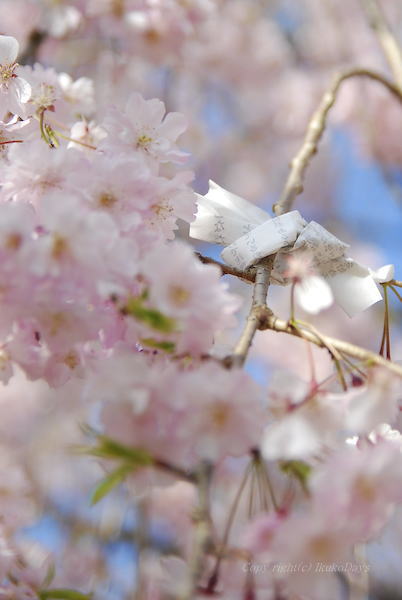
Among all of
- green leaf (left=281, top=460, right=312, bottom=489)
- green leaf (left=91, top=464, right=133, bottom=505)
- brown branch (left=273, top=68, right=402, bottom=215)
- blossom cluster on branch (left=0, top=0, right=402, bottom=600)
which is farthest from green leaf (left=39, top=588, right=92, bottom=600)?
brown branch (left=273, top=68, right=402, bottom=215)

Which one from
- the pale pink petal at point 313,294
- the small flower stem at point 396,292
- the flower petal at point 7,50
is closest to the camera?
the pale pink petal at point 313,294

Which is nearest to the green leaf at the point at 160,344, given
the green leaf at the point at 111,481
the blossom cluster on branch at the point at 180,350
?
the blossom cluster on branch at the point at 180,350

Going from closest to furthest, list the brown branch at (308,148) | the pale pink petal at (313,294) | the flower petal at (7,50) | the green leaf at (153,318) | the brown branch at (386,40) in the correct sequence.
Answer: the green leaf at (153,318) < the pale pink petal at (313,294) < the flower petal at (7,50) < the brown branch at (308,148) < the brown branch at (386,40)

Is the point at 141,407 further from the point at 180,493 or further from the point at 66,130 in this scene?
the point at 180,493

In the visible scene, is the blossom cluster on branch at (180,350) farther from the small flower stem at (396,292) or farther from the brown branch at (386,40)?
the brown branch at (386,40)

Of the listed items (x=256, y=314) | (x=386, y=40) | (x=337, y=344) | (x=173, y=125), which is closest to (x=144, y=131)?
(x=173, y=125)

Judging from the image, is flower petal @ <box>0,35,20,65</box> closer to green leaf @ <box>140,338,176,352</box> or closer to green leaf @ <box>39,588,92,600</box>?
green leaf @ <box>140,338,176,352</box>

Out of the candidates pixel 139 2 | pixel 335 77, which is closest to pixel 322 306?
pixel 335 77
